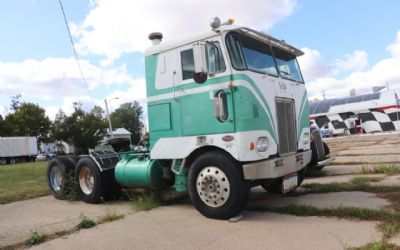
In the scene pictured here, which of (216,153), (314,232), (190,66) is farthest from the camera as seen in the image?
(190,66)

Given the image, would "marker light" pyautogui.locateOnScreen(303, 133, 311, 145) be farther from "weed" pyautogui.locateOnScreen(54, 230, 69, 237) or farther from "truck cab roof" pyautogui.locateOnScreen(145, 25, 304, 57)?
"weed" pyautogui.locateOnScreen(54, 230, 69, 237)

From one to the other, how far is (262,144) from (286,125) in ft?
3.20

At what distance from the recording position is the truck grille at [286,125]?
21.7ft

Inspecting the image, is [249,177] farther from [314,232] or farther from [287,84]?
[287,84]

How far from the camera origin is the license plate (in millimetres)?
6566

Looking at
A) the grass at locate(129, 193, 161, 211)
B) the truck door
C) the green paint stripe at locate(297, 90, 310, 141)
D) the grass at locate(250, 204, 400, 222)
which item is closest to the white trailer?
the grass at locate(129, 193, 161, 211)

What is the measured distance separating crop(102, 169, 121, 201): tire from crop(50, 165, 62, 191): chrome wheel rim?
6.35 feet

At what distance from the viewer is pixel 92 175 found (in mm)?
8547

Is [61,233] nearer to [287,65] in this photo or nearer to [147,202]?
[147,202]

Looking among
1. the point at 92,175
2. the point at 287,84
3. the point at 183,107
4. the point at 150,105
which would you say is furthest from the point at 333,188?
the point at 92,175

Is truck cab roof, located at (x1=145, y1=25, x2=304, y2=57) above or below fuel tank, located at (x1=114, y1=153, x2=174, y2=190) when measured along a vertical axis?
above

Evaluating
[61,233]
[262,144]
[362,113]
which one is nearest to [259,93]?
[262,144]

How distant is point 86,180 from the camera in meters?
9.00

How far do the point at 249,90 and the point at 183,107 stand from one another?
4.29 ft
